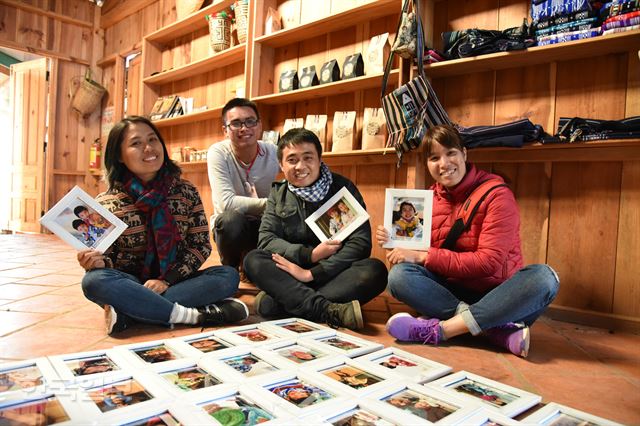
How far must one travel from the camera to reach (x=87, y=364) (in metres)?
1.10

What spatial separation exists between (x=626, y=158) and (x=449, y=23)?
1149 millimetres

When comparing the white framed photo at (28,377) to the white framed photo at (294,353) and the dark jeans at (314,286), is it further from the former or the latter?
the dark jeans at (314,286)

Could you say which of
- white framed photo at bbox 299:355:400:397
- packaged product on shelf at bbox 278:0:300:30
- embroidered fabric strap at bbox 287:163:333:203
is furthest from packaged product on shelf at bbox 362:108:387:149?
white framed photo at bbox 299:355:400:397

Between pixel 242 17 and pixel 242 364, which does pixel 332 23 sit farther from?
pixel 242 364

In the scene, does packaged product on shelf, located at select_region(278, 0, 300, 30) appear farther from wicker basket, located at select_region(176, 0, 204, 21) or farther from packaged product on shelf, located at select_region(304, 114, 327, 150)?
wicker basket, located at select_region(176, 0, 204, 21)

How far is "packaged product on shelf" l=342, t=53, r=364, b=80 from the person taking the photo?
2.65m

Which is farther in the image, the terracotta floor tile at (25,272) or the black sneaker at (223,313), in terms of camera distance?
the terracotta floor tile at (25,272)

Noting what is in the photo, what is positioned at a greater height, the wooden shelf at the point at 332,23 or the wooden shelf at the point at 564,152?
the wooden shelf at the point at 332,23

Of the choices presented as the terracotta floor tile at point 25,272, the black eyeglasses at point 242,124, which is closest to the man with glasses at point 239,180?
the black eyeglasses at point 242,124

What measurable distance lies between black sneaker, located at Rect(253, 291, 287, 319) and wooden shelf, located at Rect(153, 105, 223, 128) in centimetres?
221

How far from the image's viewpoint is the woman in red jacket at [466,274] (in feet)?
4.69

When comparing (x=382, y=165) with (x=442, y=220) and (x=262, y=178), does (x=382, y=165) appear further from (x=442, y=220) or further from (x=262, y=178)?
(x=442, y=220)

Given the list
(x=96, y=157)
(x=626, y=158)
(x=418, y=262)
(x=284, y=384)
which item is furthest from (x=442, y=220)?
(x=96, y=157)

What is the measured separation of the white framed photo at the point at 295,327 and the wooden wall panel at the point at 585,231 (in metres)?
1.23
